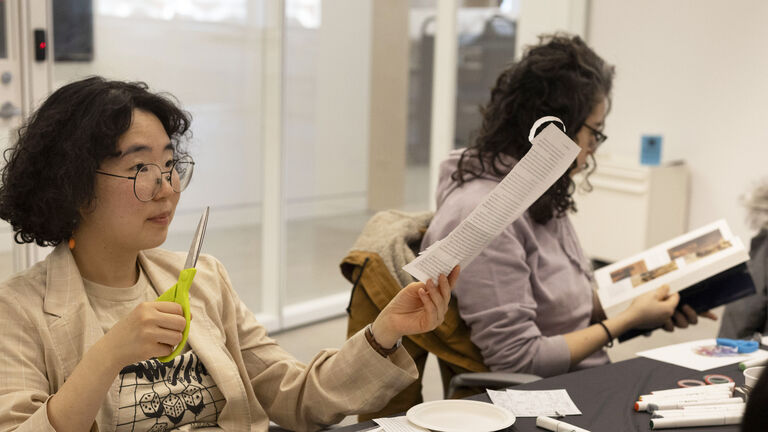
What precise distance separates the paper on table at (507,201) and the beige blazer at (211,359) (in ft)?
0.87

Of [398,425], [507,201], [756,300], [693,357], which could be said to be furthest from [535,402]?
[756,300]

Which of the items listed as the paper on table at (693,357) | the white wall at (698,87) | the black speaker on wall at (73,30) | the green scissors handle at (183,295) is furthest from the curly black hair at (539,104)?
the white wall at (698,87)

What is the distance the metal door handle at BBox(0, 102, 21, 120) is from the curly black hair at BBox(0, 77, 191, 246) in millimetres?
1917

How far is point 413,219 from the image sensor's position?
2.22m

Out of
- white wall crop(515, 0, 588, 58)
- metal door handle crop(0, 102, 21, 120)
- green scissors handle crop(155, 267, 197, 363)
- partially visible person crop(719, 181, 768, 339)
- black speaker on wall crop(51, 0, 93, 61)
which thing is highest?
white wall crop(515, 0, 588, 58)

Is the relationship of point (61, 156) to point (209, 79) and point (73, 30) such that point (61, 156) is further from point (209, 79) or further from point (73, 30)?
point (209, 79)

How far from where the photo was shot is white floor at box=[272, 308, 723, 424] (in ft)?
13.0

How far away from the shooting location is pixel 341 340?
4.23m

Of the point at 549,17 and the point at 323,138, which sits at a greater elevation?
the point at 549,17

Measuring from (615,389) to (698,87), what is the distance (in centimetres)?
415

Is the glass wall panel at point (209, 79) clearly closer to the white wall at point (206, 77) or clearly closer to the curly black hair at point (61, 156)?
the white wall at point (206, 77)

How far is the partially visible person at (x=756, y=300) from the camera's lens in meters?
2.81

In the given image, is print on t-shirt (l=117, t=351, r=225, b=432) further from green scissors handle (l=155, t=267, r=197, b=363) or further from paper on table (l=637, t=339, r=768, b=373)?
paper on table (l=637, t=339, r=768, b=373)

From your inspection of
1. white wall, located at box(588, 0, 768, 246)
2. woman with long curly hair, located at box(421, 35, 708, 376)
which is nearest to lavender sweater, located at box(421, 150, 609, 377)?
woman with long curly hair, located at box(421, 35, 708, 376)
